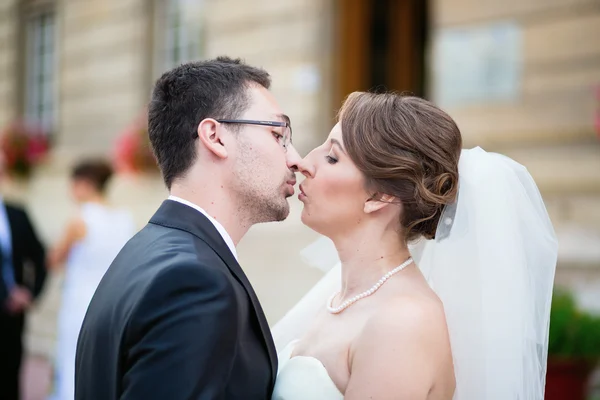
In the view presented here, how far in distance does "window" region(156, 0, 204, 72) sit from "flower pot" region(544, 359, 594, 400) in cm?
733

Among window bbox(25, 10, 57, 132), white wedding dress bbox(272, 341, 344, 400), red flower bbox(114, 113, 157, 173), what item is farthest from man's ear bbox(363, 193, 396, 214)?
window bbox(25, 10, 57, 132)

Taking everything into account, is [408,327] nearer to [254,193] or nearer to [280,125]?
[254,193]

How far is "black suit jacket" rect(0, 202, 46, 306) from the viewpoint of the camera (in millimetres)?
6340

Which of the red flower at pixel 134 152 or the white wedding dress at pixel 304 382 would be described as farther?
the red flower at pixel 134 152

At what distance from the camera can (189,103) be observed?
2.28m

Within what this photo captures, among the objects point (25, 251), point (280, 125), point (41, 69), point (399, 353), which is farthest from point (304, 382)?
point (41, 69)

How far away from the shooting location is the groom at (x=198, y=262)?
183 centimetres

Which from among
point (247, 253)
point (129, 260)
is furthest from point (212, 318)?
point (247, 253)

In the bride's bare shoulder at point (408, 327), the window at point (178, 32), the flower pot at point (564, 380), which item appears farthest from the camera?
the window at point (178, 32)

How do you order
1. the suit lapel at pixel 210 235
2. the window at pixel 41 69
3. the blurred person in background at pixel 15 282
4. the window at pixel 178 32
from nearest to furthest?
the suit lapel at pixel 210 235
the blurred person in background at pixel 15 282
the window at pixel 178 32
the window at pixel 41 69

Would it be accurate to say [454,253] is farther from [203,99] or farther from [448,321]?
[203,99]

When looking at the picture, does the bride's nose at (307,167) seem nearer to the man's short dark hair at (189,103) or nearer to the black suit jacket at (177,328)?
the man's short dark hair at (189,103)

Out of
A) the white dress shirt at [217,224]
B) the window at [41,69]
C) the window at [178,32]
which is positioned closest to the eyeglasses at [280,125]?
the white dress shirt at [217,224]

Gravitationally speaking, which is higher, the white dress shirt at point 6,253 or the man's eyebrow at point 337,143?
the man's eyebrow at point 337,143
